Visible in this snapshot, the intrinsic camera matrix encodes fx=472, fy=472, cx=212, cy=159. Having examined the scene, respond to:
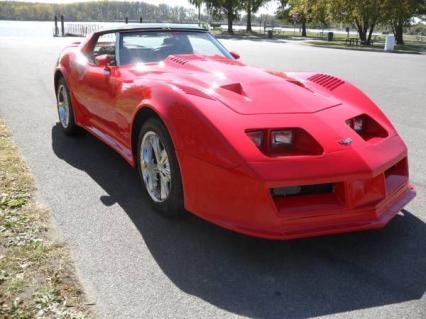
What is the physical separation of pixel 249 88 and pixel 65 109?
293cm

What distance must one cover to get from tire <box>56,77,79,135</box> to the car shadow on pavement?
224cm

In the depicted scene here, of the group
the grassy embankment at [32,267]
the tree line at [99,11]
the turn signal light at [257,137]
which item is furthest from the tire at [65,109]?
the tree line at [99,11]

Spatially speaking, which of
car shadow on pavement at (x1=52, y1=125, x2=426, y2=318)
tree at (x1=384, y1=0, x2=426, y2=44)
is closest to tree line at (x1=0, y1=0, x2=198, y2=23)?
tree at (x1=384, y1=0, x2=426, y2=44)

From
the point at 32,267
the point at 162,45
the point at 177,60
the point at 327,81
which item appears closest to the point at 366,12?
the point at 162,45

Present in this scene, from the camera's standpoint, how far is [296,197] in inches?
109

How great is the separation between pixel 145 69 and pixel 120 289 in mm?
2086

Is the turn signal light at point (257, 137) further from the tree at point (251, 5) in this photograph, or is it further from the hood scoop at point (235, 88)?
the tree at point (251, 5)

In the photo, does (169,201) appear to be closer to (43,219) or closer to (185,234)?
(185,234)

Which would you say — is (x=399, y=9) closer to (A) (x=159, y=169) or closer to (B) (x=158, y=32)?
(B) (x=158, y=32)

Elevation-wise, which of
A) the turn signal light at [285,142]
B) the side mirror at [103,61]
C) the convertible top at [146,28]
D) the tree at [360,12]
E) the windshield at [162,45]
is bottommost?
the turn signal light at [285,142]

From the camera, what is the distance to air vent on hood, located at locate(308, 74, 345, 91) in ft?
12.7

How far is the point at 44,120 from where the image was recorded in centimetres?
627

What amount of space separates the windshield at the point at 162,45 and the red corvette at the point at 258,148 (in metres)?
0.31

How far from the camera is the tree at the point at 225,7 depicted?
53.4 m
